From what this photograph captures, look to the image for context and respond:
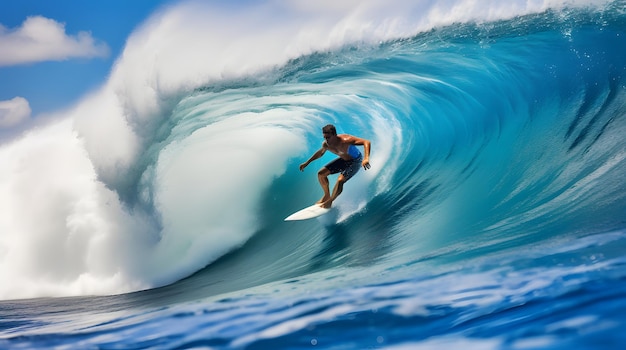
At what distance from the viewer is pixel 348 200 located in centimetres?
744

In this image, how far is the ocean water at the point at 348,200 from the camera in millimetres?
3178

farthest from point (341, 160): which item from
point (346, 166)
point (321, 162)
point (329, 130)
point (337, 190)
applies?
point (321, 162)

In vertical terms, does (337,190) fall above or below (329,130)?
below

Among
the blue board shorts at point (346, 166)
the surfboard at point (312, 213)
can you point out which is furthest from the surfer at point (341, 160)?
the surfboard at point (312, 213)

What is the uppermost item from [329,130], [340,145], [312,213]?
[329,130]

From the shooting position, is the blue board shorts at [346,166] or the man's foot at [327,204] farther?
the man's foot at [327,204]

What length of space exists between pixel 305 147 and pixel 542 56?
4525 mm

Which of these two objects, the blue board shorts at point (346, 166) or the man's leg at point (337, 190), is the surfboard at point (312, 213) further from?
the blue board shorts at point (346, 166)

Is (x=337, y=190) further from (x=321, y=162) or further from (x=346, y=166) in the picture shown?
(x=321, y=162)

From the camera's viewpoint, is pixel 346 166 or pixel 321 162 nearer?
pixel 346 166

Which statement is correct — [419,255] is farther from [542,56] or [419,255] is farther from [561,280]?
[542,56]

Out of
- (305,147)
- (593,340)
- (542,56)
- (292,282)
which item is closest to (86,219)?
(292,282)

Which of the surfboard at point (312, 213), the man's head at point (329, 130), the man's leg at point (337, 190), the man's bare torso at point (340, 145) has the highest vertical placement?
the man's head at point (329, 130)

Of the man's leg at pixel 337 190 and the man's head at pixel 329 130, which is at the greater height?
the man's head at pixel 329 130
